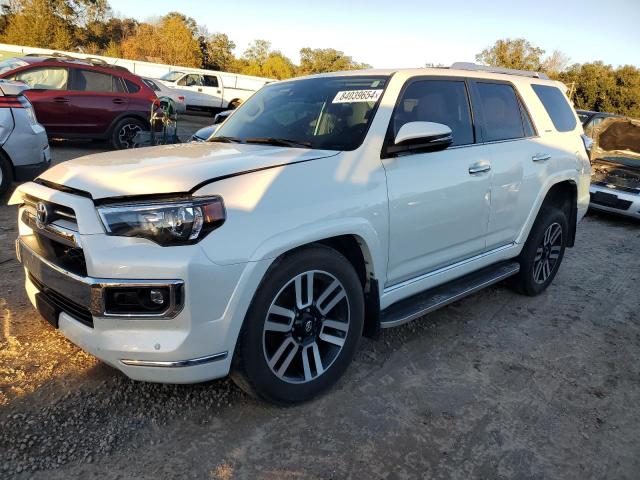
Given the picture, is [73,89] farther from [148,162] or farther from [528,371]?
[528,371]

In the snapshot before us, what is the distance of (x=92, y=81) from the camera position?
1025 cm

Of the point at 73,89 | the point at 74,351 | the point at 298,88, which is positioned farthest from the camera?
the point at 73,89

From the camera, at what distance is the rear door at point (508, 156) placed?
12.2 feet

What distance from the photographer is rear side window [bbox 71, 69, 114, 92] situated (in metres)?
10.0

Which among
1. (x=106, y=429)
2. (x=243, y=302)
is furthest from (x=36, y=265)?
(x=243, y=302)

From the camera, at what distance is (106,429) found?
7.78ft

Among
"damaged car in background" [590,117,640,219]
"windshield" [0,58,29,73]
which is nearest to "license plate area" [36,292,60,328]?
"damaged car in background" [590,117,640,219]

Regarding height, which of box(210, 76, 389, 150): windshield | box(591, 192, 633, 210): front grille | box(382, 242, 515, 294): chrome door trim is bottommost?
box(591, 192, 633, 210): front grille

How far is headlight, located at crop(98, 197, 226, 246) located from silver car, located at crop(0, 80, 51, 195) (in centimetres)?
465

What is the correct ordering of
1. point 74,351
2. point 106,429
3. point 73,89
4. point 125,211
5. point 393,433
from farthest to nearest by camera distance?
point 73,89, point 74,351, point 393,433, point 106,429, point 125,211

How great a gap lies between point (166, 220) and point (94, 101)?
9.38 metres

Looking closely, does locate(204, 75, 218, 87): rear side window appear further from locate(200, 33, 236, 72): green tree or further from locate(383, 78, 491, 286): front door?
locate(200, 33, 236, 72): green tree

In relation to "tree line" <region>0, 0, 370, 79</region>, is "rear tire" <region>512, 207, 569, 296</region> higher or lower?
lower

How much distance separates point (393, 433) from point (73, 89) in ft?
32.8
